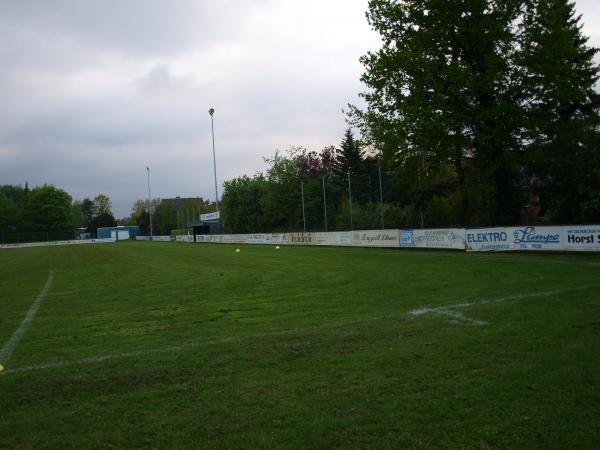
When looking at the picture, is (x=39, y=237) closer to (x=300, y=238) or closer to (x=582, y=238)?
(x=300, y=238)

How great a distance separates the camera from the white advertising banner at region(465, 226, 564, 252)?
20281 mm

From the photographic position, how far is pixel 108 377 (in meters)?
5.61

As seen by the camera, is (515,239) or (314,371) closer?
(314,371)

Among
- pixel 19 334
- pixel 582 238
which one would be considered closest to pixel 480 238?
pixel 582 238

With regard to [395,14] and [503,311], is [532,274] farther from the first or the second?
[395,14]

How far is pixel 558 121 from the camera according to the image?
26469 millimetres

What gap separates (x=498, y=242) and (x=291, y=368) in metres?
19.7

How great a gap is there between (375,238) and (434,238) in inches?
233

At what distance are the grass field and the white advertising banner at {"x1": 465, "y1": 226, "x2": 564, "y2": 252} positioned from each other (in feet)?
33.0

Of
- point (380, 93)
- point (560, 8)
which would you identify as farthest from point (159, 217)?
point (560, 8)

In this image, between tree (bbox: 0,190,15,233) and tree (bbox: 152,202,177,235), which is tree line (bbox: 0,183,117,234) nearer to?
tree (bbox: 0,190,15,233)

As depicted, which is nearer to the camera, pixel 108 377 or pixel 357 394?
pixel 357 394

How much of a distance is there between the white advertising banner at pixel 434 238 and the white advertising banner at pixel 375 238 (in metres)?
0.70

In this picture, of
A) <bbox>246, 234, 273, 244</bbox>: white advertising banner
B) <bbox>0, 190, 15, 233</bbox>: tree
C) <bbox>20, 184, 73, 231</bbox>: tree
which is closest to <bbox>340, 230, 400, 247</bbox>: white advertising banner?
<bbox>246, 234, 273, 244</bbox>: white advertising banner
